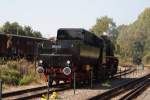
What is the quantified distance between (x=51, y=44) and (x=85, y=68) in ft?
9.09

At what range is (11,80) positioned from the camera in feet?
80.6

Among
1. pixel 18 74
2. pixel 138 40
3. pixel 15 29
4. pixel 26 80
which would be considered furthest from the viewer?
pixel 138 40

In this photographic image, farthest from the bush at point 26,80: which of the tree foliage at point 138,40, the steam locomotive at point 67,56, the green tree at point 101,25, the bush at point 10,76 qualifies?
the green tree at point 101,25

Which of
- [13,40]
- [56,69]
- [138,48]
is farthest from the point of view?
[138,48]

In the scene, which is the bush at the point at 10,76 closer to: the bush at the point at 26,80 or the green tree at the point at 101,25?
the bush at the point at 26,80

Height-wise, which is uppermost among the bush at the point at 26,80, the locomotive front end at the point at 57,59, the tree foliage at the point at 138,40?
the tree foliage at the point at 138,40

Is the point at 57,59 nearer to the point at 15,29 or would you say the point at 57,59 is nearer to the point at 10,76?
the point at 10,76

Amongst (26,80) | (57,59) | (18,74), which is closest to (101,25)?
(18,74)

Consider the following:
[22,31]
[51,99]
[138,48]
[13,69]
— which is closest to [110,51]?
[13,69]

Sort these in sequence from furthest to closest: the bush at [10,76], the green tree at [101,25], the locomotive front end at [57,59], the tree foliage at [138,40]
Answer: the green tree at [101,25], the tree foliage at [138,40], the bush at [10,76], the locomotive front end at [57,59]

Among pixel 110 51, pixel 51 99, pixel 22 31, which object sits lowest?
pixel 51 99

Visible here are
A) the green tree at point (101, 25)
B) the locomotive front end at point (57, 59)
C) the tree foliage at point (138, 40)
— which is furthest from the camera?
the green tree at point (101, 25)

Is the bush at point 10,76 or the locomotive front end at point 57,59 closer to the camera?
the locomotive front end at point 57,59

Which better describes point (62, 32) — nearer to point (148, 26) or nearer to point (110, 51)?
point (110, 51)
